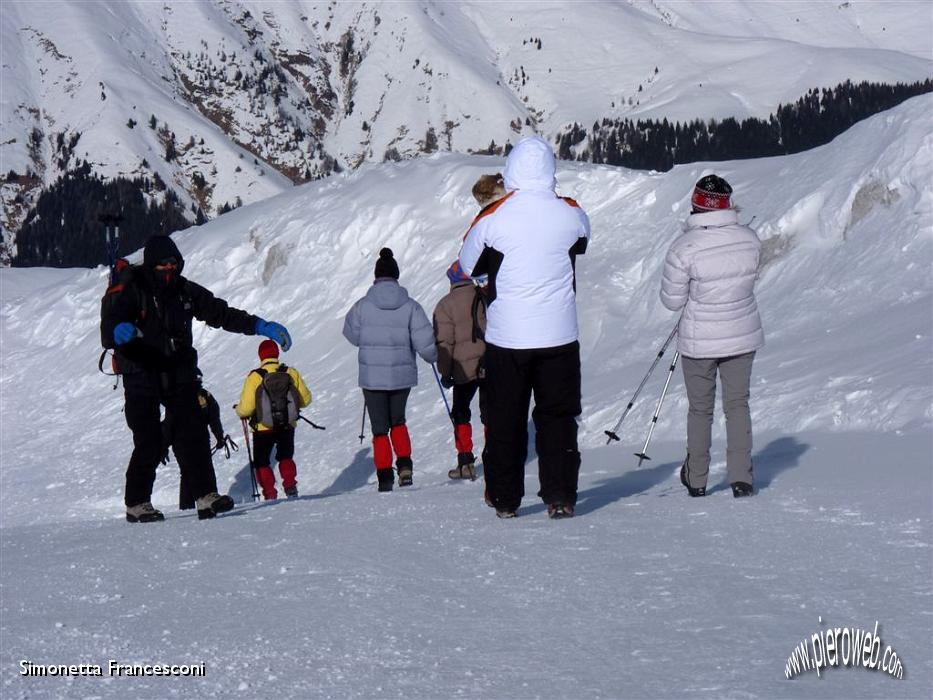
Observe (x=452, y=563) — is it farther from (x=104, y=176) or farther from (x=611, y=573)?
(x=104, y=176)

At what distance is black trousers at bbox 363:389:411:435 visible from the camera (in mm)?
10477

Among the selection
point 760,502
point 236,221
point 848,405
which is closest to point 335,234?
point 236,221

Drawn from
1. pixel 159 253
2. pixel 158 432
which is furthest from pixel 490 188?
pixel 158 432

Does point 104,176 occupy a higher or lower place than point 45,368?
higher

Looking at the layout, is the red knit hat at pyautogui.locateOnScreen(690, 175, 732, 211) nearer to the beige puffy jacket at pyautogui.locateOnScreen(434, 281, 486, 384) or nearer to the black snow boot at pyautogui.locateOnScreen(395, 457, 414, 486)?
the beige puffy jacket at pyautogui.locateOnScreen(434, 281, 486, 384)

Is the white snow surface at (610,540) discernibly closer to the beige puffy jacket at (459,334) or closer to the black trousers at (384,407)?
the black trousers at (384,407)

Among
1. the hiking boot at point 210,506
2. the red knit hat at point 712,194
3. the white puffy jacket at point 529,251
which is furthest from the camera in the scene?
the hiking boot at point 210,506

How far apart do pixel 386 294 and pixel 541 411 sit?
3.82 metres

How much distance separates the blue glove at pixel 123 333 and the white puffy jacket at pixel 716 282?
3.06 metres

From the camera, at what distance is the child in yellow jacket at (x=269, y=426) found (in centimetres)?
1128

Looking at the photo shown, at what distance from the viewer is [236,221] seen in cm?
2731

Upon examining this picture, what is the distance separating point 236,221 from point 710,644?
24088 mm

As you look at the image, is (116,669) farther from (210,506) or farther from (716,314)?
(716,314)

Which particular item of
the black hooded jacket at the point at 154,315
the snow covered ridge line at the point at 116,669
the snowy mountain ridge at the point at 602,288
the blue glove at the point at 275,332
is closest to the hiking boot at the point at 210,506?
the black hooded jacket at the point at 154,315
